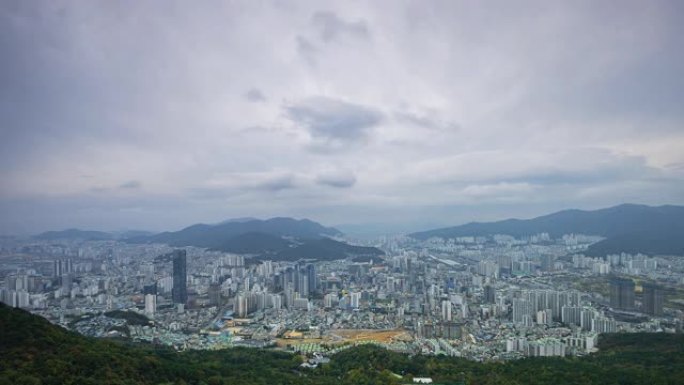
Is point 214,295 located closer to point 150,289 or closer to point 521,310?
point 150,289

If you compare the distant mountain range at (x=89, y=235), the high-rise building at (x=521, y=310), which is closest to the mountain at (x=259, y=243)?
the distant mountain range at (x=89, y=235)

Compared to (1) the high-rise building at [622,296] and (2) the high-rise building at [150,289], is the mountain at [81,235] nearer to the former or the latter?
(2) the high-rise building at [150,289]

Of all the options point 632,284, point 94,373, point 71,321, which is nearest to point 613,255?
point 632,284

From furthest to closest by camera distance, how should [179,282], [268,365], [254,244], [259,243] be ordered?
[259,243], [254,244], [179,282], [268,365]

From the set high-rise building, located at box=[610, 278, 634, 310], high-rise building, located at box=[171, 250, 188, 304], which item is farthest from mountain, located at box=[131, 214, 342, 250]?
high-rise building, located at box=[610, 278, 634, 310]

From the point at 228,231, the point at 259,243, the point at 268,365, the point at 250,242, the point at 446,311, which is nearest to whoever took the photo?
the point at 268,365

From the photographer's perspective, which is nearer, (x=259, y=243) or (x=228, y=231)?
(x=259, y=243)

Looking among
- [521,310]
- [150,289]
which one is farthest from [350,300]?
[150,289]
